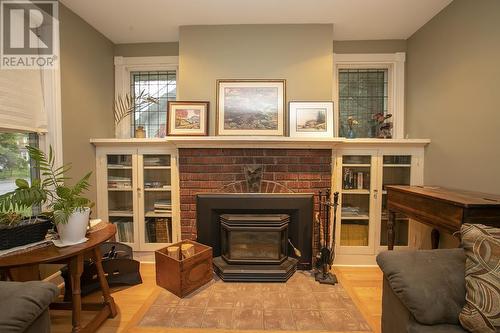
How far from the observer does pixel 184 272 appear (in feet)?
6.80

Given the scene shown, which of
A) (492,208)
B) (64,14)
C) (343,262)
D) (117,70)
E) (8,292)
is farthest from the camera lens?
(117,70)

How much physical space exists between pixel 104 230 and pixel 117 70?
6.87 ft

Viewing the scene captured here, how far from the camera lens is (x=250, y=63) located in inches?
104

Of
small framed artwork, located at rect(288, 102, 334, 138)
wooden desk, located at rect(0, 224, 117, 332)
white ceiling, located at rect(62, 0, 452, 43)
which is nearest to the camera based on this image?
wooden desk, located at rect(0, 224, 117, 332)

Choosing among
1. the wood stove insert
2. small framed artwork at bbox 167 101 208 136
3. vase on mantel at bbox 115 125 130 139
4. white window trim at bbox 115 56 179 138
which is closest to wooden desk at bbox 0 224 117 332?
the wood stove insert

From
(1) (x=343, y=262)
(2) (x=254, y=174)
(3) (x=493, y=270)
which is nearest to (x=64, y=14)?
(2) (x=254, y=174)

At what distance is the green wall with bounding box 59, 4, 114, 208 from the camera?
7.43 feet

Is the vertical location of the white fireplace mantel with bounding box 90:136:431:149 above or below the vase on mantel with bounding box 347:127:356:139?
below

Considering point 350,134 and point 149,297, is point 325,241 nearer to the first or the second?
point 350,134

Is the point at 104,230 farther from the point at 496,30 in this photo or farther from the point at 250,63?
the point at 496,30

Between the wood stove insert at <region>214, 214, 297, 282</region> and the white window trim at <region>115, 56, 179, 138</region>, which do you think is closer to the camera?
the wood stove insert at <region>214, 214, 297, 282</region>

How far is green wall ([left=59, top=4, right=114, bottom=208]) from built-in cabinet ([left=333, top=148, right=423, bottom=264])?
105 inches

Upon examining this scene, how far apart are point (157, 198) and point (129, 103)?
1.26 m

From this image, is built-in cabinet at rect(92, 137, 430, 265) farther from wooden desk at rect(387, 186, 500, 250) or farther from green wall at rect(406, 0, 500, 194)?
wooden desk at rect(387, 186, 500, 250)
